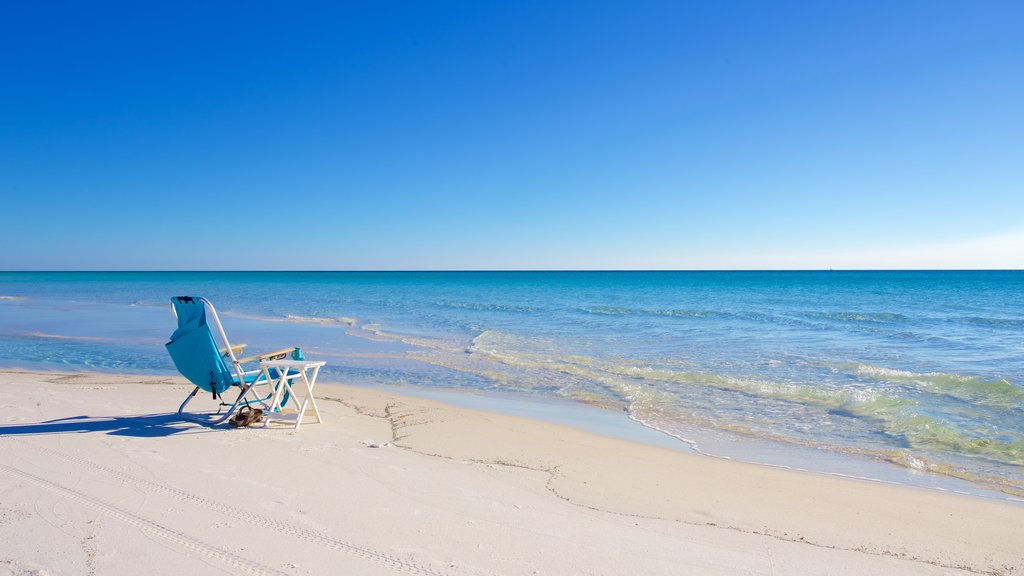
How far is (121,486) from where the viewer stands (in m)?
4.57

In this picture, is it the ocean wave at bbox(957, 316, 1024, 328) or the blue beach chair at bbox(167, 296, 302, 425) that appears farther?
the ocean wave at bbox(957, 316, 1024, 328)

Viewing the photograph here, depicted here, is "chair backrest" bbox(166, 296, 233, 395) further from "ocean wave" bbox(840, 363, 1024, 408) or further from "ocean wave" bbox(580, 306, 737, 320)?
"ocean wave" bbox(580, 306, 737, 320)

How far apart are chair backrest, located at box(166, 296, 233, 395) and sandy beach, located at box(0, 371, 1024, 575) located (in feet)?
1.88

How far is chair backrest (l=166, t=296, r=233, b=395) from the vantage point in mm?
6516

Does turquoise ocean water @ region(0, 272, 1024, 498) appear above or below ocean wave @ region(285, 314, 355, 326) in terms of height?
below

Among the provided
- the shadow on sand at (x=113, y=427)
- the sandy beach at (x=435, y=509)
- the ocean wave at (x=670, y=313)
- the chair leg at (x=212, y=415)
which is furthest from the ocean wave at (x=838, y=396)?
the ocean wave at (x=670, y=313)

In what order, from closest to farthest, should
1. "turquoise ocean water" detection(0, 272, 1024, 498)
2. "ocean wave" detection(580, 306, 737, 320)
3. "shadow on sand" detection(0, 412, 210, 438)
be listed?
1. "shadow on sand" detection(0, 412, 210, 438)
2. "turquoise ocean water" detection(0, 272, 1024, 498)
3. "ocean wave" detection(580, 306, 737, 320)

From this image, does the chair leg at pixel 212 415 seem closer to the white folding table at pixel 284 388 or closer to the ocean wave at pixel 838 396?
the white folding table at pixel 284 388

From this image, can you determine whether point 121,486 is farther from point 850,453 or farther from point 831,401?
point 831,401

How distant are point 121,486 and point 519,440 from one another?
3826mm

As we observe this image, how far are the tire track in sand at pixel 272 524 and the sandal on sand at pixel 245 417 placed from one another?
63.2 inches

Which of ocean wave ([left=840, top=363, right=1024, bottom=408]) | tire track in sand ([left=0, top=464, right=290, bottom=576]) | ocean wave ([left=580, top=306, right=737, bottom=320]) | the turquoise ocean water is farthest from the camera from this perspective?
Result: ocean wave ([left=580, top=306, right=737, bottom=320])

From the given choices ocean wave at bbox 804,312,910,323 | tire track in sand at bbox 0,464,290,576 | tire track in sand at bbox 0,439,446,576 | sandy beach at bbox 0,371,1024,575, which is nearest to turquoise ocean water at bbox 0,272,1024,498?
ocean wave at bbox 804,312,910,323

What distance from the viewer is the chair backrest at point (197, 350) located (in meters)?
6.52
